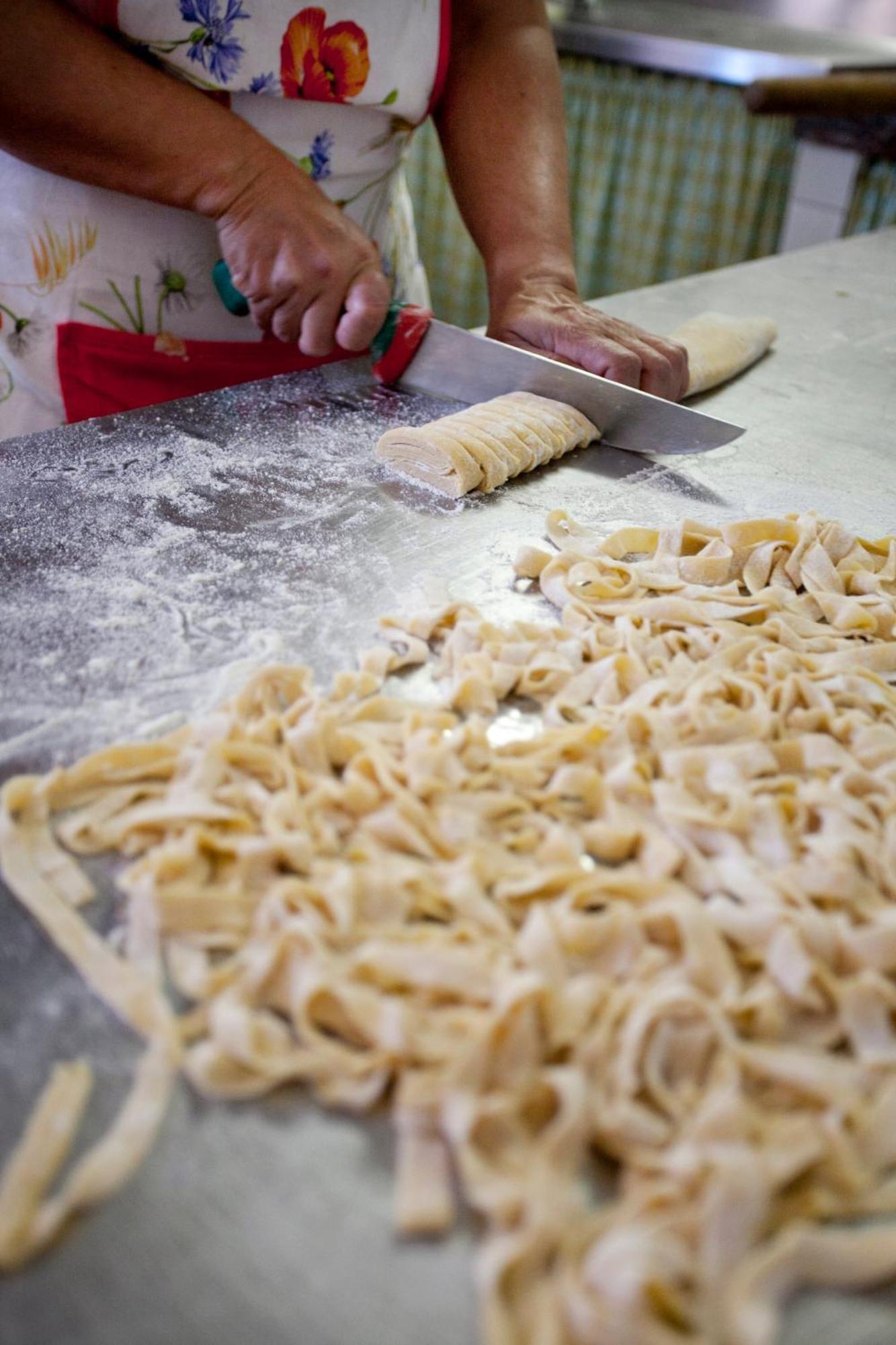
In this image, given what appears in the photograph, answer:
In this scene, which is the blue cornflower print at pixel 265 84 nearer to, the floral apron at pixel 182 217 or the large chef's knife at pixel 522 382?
the floral apron at pixel 182 217

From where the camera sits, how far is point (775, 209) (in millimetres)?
4305

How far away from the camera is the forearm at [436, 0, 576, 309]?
2166 millimetres

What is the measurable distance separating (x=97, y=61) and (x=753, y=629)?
1.21 m

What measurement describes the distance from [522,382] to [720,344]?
0.45m

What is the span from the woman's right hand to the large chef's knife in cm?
11

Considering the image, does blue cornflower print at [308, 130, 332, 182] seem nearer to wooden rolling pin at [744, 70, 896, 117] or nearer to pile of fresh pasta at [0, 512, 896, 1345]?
pile of fresh pasta at [0, 512, 896, 1345]

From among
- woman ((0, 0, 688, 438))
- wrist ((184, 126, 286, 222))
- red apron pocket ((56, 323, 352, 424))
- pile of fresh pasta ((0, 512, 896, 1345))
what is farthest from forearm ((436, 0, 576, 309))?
pile of fresh pasta ((0, 512, 896, 1345))

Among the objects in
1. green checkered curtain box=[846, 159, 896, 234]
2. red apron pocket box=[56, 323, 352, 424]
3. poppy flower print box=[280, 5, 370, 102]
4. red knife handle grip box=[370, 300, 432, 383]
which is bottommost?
red apron pocket box=[56, 323, 352, 424]

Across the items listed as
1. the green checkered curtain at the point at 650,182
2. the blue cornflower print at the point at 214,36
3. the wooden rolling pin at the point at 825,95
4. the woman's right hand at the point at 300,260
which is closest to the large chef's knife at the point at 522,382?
the woman's right hand at the point at 300,260

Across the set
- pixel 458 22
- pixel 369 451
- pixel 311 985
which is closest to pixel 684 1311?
pixel 311 985

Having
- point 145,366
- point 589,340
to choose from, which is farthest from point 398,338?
point 145,366

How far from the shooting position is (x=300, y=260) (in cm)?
169

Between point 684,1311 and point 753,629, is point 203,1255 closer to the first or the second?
point 684,1311

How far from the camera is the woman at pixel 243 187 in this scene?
1.65 m
